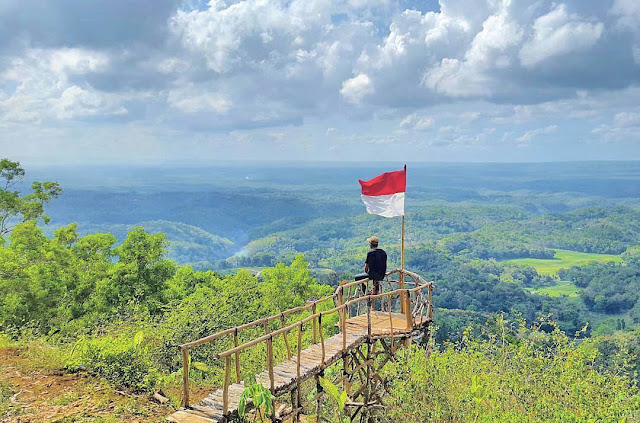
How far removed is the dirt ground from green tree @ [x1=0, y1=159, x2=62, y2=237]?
57.5ft

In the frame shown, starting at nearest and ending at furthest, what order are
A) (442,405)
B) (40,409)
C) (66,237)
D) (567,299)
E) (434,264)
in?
(442,405) < (40,409) < (66,237) < (567,299) < (434,264)

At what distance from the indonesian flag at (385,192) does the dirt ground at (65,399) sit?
6.95m

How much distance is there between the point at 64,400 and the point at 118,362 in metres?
1.73

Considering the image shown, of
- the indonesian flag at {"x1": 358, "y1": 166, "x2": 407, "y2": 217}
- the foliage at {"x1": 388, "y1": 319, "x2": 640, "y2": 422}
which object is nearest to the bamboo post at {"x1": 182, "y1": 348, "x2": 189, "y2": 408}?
the foliage at {"x1": 388, "y1": 319, "x2": 640, "y2": 422}

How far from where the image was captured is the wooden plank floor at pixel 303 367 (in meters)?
8.29

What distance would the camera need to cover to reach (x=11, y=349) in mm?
14031

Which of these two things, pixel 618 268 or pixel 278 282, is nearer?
pixel 278 282

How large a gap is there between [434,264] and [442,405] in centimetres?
14978

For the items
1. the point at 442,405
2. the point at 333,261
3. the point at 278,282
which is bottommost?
the point at 333,261

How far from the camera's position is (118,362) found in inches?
482

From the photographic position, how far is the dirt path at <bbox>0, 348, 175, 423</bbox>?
9.95 meters

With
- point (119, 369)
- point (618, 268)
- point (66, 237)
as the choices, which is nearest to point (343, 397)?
point (119, 369)

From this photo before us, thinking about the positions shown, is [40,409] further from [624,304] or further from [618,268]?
[618,268]

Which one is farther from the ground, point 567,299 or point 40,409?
point 40,409
